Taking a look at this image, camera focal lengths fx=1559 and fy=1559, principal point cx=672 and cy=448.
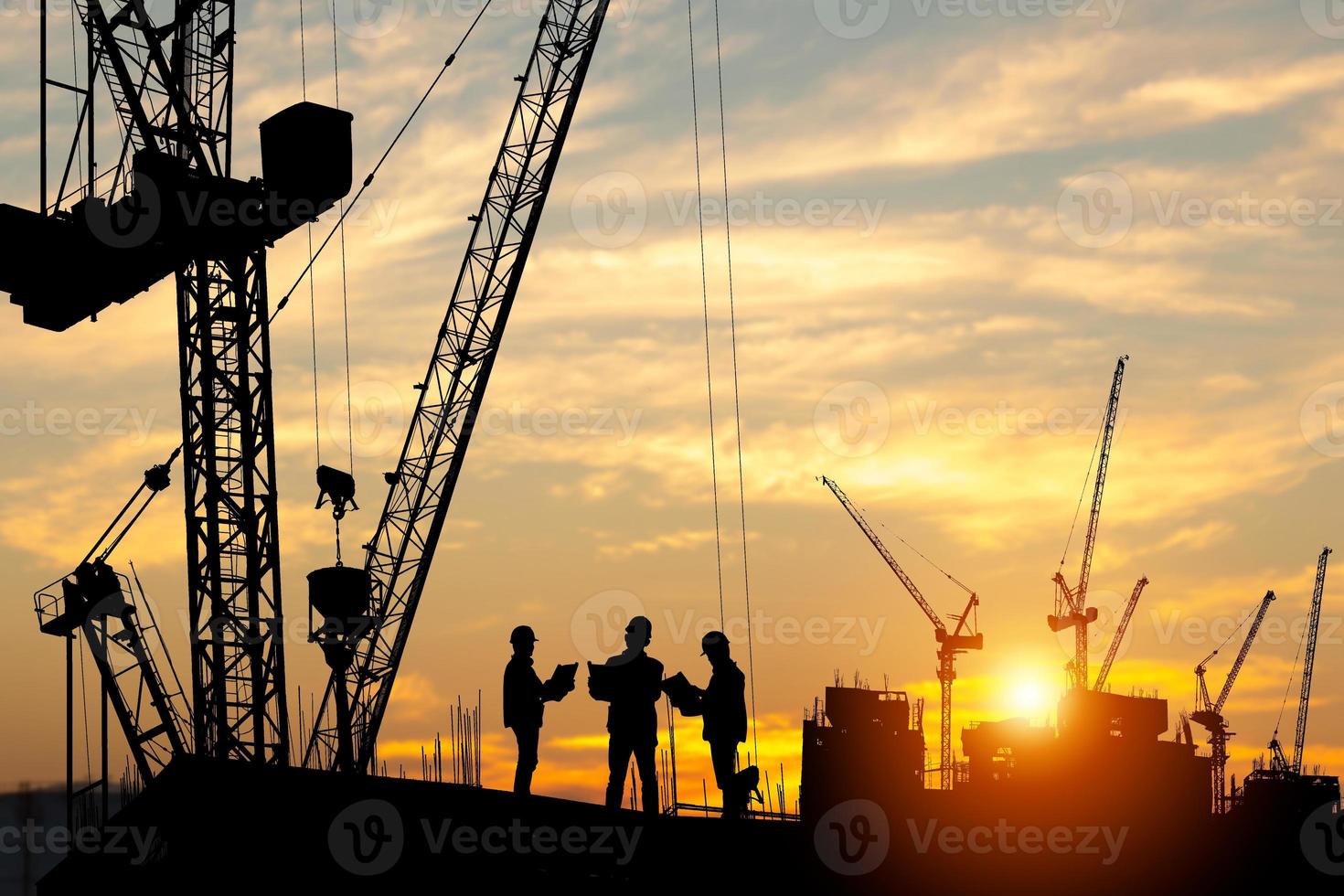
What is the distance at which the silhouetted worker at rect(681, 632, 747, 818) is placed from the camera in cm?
2273

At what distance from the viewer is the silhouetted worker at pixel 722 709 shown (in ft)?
74.6

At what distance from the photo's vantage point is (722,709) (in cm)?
2286

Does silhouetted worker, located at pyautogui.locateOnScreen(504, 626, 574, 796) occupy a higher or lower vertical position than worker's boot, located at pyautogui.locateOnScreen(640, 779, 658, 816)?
higher

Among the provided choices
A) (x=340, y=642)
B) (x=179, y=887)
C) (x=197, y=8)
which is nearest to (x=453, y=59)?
(x=197, y=8)

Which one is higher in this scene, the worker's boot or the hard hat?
the hard hat

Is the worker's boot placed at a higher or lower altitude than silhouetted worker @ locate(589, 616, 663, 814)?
lower

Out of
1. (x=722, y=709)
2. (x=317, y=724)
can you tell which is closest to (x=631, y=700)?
(x=722, y=709)

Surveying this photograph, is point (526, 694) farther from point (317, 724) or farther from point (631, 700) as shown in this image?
point (317, 724)

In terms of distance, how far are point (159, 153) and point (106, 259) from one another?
397 centimetres

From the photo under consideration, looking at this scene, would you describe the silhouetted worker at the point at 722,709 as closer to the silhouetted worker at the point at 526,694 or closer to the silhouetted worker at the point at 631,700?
the silhouetted worker at the point at 631,700

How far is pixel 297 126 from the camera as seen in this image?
147 feet

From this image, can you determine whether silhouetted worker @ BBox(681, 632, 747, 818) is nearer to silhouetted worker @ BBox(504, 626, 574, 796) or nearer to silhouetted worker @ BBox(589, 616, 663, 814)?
silhouetted worker @ BBox(589, 616, 663, 814)

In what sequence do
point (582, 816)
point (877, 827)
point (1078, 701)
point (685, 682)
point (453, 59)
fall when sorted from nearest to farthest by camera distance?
point (685, 682) < point (582, 816) < point (877, 827) < point (453, 59) < point (1078, 701)

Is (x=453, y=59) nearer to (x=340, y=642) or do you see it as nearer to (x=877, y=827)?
(x=340, y=642)
